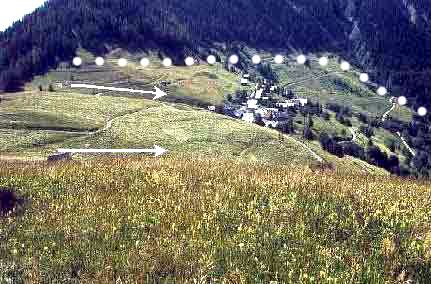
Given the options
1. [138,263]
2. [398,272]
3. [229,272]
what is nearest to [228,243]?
[229,272]

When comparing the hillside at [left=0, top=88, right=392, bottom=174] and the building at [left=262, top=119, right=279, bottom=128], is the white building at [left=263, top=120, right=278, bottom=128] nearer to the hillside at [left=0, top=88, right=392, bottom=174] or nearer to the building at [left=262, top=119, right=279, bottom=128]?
the building at [left=262, top=119, right=279, bottom=128]

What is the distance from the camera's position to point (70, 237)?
1367 centimetres

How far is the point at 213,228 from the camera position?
1417 centimetres

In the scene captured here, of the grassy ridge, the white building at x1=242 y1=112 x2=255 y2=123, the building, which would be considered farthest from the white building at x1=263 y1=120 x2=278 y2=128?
the grassy ridge

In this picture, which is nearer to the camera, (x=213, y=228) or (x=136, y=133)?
(x=213, y=228)

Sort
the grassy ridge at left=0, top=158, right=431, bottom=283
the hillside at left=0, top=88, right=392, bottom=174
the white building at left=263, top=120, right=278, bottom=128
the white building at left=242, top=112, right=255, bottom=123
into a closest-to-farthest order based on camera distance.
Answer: the grassy ridge at left=0, top=158, right=431, bottom=283 → the hillside at left=0, top=88, right=392, bottom=174 → the white building at left=263, top=120, right=278, bottom=128 → the white building at left=242, top=112, right=255, bottom=123

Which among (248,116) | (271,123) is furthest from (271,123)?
(248,116)

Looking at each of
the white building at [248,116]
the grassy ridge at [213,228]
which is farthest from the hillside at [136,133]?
the white building at [248,116]

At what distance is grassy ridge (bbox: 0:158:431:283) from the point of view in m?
11.9

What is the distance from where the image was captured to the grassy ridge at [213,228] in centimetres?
1188

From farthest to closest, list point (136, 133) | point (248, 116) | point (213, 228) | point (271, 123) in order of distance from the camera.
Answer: point (248, 116) < point (271, 123) < point (136, 133) < point (213, 228)

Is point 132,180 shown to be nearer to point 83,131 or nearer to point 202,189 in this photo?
point 202,189

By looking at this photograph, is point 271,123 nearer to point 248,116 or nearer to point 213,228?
point 248,116

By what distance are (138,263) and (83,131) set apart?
3503 inches
